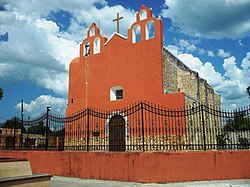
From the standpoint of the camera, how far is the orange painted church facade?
1276cm

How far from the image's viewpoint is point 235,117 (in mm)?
7555

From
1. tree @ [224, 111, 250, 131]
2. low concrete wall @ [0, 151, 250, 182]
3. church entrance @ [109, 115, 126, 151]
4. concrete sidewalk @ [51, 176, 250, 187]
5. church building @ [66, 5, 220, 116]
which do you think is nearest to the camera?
concrete sidewalk @ [51, 176, 250, 187]

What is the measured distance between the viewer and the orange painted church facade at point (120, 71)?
41.9ft

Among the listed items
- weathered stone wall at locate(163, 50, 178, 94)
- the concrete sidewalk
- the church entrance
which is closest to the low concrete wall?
the concrete sidewalk

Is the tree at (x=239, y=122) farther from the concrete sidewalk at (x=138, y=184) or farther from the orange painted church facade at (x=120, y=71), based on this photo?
the orange painted church facade at (x=120, y=71)

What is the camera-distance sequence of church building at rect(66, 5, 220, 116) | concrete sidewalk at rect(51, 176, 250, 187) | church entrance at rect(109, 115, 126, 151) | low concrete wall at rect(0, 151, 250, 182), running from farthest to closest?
church building at rect(66, 5, 220, 116) < church entrance at rect(109, 115, 126, 151) < low concrete wall at rect(0, 151, 250, 182) < concrete sidewalk at rect(51, 176, 250, 187)

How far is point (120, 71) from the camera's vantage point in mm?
13922

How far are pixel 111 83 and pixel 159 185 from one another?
8.43 m

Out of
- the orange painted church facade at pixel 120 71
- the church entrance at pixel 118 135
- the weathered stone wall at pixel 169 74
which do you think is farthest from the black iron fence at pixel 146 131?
the weathered stone wall at pixel 169 74

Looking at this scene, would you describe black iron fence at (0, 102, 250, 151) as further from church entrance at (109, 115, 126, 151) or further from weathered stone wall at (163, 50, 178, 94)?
weathered stone wall at (163, 50, 178, 94)

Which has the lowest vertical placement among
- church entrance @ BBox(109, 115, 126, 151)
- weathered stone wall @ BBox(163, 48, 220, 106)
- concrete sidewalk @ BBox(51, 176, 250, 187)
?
concrete sidewalk @ BBox(51, 176, 250, 187)

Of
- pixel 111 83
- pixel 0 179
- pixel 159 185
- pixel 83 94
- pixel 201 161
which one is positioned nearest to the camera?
pixel 0 179

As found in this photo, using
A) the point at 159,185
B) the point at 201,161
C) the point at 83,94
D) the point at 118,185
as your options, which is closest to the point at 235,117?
the point at 201,161

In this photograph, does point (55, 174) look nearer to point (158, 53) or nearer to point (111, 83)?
point (111, 83)
